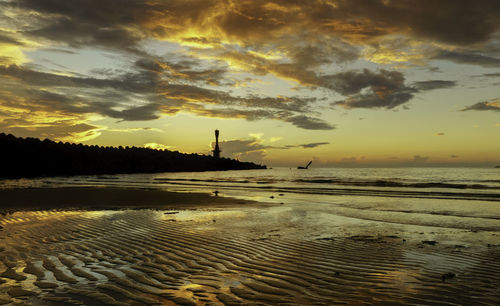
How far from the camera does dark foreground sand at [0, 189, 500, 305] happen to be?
5078mm

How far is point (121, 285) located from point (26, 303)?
4.17ft

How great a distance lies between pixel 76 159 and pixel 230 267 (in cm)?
8314

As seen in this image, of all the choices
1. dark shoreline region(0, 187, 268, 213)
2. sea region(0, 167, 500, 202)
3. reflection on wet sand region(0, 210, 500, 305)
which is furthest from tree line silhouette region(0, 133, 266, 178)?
reflection on wet sand region(0, 210, 500, 305)

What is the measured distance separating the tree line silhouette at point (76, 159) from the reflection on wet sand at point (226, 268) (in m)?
58.3

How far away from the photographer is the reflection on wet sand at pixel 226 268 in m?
5.10

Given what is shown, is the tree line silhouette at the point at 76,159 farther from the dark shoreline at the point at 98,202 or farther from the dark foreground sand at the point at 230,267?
the dark foreground sand at the point at 230,267

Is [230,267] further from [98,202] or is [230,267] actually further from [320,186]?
[320,186]

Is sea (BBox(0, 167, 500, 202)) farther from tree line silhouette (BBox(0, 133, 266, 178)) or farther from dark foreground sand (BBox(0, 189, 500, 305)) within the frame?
tree line silhouette (BBox(0, 133, 266, 178))

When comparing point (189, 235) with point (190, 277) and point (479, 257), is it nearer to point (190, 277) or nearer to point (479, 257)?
point (190, 277)

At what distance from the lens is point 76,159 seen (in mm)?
79875

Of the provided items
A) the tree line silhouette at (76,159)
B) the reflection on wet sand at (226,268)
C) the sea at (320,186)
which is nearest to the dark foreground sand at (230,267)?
the reflection on wet sand at (226,268)

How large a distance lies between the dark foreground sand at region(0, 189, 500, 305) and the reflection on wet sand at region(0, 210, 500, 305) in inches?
0.7

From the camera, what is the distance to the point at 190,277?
5992mm

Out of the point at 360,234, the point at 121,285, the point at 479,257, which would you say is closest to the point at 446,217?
the point at 360,234
